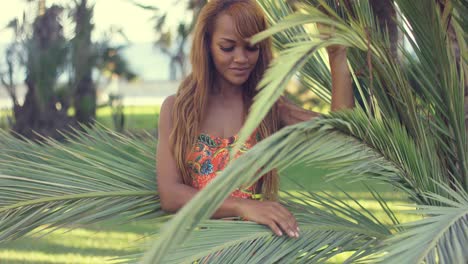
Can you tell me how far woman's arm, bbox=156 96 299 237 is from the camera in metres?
2.58

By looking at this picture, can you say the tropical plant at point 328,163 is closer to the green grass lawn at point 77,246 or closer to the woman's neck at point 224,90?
the woman's neck at point 224,90

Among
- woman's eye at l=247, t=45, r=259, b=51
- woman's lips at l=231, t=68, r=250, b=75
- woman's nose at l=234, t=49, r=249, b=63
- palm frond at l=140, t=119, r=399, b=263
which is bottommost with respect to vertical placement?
palm frond at l=140, t=119, r=399, b=263

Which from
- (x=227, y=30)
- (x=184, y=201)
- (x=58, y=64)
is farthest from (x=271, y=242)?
(x=58, y=64)

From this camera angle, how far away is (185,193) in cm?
287

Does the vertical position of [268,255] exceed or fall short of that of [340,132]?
it falls short

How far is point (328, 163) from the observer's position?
2.43 m

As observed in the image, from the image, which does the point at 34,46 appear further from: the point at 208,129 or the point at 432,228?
the point at 432,228

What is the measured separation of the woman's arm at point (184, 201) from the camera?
2578 mm

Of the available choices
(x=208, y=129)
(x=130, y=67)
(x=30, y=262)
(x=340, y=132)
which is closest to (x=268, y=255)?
(x=340, y=132)

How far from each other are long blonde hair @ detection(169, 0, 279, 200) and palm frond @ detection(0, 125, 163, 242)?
0.26m

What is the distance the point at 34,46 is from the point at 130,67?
13.3 ft

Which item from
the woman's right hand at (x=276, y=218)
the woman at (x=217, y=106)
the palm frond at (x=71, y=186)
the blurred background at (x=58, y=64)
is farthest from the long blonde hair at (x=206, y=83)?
the blurred background at (x=58, y=64)

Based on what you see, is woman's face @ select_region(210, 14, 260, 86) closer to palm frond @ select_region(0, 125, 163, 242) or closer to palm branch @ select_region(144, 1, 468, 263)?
palm branch @ select_region(144, 1, 468, 263)

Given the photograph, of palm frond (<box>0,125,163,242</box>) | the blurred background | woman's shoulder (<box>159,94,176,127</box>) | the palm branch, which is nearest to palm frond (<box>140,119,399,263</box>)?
the palm branch
